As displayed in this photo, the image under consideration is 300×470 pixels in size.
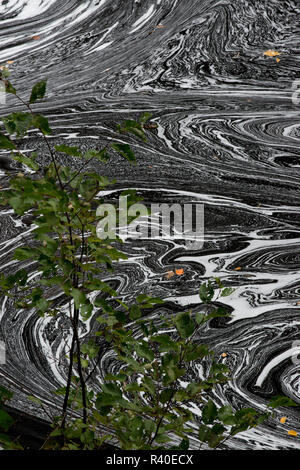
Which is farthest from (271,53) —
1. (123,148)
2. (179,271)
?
(123,148)

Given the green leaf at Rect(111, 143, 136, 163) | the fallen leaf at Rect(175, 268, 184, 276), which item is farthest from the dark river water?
the green leaf at Rect(111, 143, 136, 163)

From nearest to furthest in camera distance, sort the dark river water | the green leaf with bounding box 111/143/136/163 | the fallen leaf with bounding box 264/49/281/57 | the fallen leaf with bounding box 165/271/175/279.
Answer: the green leaf with bounding box 111/143/136/163
the dark river water
the fallen leaf with bounding box 165/271/175/279
the fallen leaf with bounding box 264/49/281/57

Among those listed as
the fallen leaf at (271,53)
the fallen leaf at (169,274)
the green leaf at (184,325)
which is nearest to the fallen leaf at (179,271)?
the fallen leaf at (169,274)

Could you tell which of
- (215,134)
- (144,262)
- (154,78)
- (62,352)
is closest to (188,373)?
(62,352)

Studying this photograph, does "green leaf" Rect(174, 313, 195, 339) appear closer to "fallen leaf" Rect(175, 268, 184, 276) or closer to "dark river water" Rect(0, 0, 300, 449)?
"dark river water" Rect(0, 0, 300, 449)

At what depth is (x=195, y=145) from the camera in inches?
137

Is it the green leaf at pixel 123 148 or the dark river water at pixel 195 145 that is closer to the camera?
the green leaf at pixel 123 148

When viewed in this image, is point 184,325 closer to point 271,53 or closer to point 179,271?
point 179,271

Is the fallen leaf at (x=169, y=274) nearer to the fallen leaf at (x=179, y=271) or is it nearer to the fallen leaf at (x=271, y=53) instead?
the fallen leaf at (x=179, y=271)

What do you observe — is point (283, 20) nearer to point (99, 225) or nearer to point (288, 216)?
point (288, 216)

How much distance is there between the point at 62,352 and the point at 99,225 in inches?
46.4

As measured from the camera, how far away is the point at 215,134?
3.55 metres

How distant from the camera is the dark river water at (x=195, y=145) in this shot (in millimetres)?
2220

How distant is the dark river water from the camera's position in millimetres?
2220
